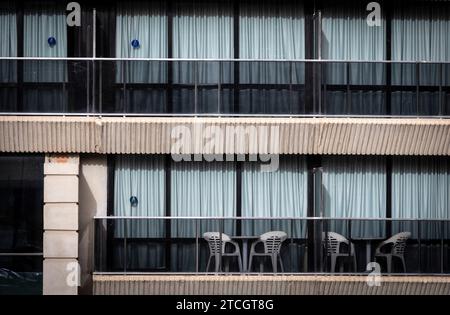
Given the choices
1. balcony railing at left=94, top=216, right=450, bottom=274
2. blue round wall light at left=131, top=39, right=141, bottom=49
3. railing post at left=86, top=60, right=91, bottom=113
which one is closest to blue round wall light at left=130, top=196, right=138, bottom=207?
balcony railing at left=94, top=216, right=450, bottom=274

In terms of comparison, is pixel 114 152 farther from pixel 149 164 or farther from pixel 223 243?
pixel 223 243

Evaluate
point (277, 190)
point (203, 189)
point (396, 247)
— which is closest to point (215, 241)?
point (203, 189)

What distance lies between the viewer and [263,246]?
23.8 metres

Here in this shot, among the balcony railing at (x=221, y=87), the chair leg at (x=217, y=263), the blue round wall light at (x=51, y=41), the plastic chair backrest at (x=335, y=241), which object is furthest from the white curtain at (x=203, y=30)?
the plastic chair backrest at (x=335, y=241)

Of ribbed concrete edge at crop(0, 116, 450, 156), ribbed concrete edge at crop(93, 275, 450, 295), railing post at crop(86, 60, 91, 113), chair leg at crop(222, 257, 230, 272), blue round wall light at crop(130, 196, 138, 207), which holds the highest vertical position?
railing post at crop(86, 60, 91, 113)

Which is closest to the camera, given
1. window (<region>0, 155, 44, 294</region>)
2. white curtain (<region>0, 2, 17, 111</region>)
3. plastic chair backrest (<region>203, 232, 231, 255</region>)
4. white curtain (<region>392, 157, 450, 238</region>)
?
window (<region>0, 155, 44, 294</region>)

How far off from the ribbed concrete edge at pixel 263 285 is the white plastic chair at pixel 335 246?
1.48ft

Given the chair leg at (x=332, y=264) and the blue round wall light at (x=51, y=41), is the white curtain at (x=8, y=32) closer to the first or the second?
the blue round wall light at (x=51, y=41)

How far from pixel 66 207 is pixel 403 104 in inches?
267

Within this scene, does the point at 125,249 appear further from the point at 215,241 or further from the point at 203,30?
the point at 203,30

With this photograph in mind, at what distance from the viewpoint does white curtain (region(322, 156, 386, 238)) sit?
24.4m

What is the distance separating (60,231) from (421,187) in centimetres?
705

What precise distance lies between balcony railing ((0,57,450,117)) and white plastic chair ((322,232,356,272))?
7.67 ft

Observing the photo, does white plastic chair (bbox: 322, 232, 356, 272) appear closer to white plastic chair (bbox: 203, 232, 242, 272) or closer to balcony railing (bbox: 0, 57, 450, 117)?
white plastic chair (bbox: 203, 232, 242, 272)
